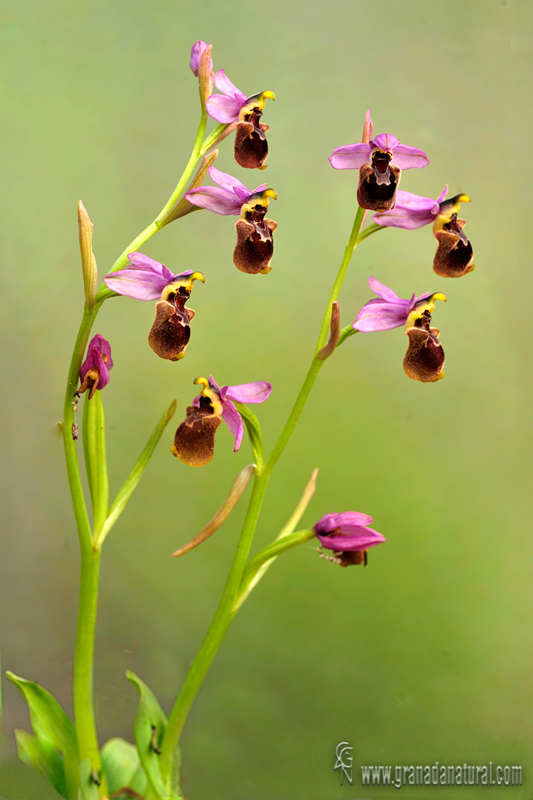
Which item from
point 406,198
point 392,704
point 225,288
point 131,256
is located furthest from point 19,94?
point 392,704

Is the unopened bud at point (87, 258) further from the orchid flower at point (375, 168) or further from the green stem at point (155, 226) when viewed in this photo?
the orchid flower at point (375, 168)

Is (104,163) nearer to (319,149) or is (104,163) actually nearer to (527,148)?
(319,149)

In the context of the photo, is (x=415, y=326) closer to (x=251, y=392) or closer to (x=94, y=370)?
(x=251, y=392)

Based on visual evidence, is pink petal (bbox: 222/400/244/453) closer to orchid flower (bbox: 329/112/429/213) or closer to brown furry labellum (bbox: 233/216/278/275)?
brown furry labellum (bbox: 233/216/278/275)

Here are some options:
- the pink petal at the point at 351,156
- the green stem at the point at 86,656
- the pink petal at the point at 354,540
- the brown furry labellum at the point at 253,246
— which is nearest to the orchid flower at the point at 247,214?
the brown furry labellum at the point at 253,246

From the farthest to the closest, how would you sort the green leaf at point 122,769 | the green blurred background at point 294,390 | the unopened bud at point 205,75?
the green blurred background at point 294,390 → the green leaf at point 122,769 → the unopened bud at point 205,75

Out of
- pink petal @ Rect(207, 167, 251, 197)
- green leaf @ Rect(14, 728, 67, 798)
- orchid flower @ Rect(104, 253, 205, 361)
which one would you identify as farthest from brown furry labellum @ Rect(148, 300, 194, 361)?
green leaf @ Rect(14, 728, 67, 798)
